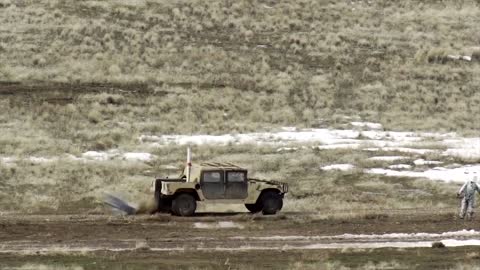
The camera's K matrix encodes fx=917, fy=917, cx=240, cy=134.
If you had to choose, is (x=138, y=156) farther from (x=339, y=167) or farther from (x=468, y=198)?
(x=468, y=198)

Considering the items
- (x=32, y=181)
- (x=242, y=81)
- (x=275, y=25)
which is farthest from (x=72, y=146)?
(x=275, y=25)

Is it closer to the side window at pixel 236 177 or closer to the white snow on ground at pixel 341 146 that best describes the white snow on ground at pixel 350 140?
the white snow on ground at pixel 341 146

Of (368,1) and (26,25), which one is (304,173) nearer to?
(26,25)

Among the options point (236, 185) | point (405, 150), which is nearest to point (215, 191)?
point (236, 185)

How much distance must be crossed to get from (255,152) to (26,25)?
2508 cm

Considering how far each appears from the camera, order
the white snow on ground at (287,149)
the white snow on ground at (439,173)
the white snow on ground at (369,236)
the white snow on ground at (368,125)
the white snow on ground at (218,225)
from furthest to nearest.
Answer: the white snow on ground at (368,125) → the white snow on ground at (287,149) → the white snow on ground at (439,173) → the white snow on ground at (218,225) → the white snow on ground at (369,236)

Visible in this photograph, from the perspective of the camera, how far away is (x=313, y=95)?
5288 cm

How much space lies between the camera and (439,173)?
3656 cm

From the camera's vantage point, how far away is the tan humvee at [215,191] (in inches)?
1042

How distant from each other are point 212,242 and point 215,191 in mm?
4512

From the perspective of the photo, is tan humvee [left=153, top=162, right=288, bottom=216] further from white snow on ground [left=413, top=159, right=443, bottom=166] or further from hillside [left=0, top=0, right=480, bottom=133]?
hillside [left=0, top=0, right=480, bottom=133]

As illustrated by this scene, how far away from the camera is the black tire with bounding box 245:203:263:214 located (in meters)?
27.2

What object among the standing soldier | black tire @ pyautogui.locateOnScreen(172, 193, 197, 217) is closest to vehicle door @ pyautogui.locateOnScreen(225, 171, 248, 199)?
black tire @ pyautogui.locateOnScreen(172, 193, 197, 217)

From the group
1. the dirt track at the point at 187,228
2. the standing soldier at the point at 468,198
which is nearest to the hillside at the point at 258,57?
the dirt track at the point at 187,228
